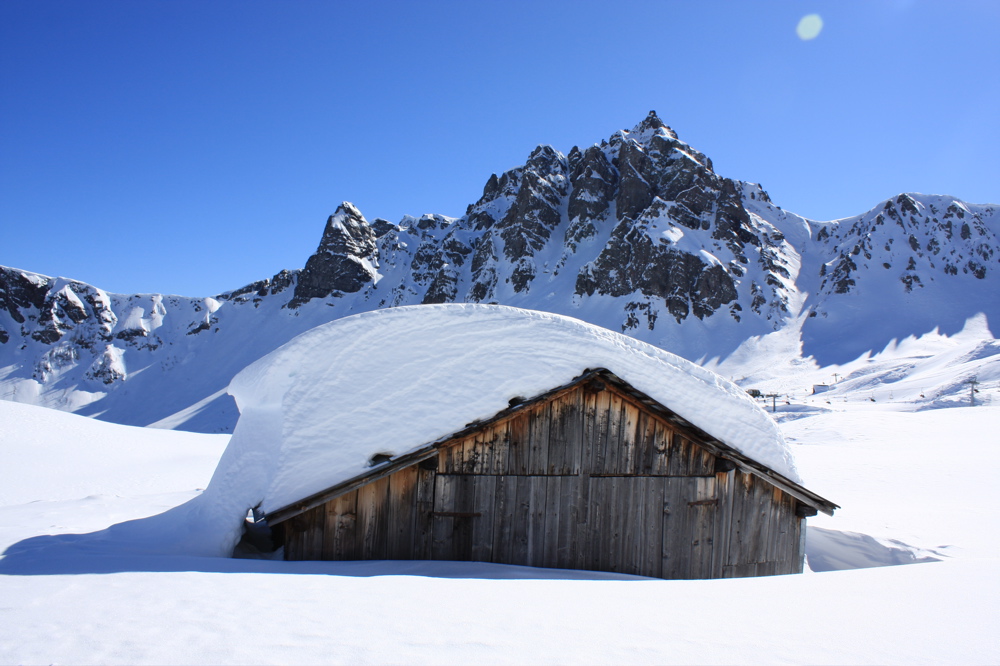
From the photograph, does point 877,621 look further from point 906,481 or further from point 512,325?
point 906,481

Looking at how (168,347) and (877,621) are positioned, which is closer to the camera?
(877,621)

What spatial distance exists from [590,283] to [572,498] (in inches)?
2583

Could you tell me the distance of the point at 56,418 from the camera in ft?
54.9

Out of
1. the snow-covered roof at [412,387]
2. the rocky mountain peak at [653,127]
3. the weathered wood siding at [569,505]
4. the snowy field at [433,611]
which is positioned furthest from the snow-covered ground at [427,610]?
the rocky mountain peak at [653,127]

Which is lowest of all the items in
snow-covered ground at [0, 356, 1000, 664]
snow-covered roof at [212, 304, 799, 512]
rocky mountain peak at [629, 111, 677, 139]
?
snow-covered ground at [0, 356, 1000, 664]

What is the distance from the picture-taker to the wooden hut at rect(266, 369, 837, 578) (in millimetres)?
6453

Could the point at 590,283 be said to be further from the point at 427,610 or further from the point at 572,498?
the point at 427,610

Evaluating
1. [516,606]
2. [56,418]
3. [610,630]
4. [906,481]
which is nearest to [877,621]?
[610,630]

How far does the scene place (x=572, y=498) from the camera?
6.83 m

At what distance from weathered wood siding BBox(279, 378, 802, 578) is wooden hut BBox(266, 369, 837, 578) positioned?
1 centimetres

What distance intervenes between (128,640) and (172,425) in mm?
76276

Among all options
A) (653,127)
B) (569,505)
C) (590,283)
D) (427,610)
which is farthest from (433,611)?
(653,127)

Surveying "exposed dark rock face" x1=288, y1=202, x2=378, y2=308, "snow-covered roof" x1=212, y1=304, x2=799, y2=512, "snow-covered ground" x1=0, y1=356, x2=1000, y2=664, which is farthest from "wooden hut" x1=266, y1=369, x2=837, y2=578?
"exposed dark rock face" x1=288, y1=202, x2=378, y2=308

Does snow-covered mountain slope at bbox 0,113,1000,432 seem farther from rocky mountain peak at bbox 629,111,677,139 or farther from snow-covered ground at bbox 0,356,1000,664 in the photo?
snow-covered ground at bbox 0,356,1000,664
